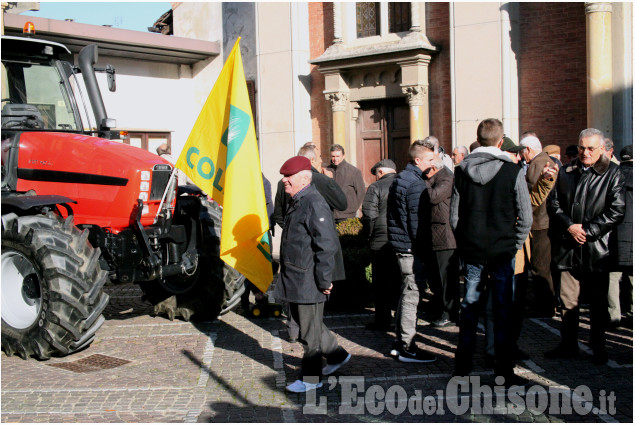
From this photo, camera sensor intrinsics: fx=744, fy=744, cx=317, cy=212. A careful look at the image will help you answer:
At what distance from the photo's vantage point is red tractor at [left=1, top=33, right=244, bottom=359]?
6.89 m

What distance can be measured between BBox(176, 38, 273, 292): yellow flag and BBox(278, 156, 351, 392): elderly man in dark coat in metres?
0.67

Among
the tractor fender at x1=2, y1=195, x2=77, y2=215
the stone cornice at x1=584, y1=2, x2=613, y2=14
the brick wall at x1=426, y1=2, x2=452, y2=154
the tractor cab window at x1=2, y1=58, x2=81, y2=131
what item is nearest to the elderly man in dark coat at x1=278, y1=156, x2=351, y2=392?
the tractor fender at x1=2, y1=195, x2=77, y2=215

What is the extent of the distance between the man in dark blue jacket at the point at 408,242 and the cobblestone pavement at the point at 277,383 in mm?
188

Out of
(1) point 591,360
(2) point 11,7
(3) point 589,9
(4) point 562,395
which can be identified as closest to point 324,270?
(4) point 562,395

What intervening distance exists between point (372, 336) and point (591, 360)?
2.21 metres

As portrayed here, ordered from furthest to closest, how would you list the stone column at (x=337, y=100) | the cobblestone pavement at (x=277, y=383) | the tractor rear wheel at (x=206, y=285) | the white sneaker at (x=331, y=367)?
1. the stone column at (x=337, y=100)
2. the tractor rear wheel at (x=206, y=285)
3. the white sneaker at (x=331, y=367)
4. the cobblestone pavement at (x=277, y=383)

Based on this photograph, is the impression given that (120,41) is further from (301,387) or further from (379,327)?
(301,387)

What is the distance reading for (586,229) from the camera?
6.35 meters

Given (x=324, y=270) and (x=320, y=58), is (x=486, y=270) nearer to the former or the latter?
(x=324, y=270)

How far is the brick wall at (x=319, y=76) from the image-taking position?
640 inches

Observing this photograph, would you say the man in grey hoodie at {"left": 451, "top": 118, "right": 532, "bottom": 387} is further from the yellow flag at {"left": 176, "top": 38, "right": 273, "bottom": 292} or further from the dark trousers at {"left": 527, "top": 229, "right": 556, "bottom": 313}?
the dark trousers at {"left": 527, "top": 229, "right": 556, "bottom": 313}

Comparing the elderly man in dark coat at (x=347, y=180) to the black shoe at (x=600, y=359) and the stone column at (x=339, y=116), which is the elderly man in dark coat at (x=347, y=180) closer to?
the black shoe at (x=600, y=359)

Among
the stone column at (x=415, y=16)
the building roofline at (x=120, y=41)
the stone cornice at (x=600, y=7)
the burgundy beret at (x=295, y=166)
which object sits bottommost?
the burgundy beret at (x=295, y=166)

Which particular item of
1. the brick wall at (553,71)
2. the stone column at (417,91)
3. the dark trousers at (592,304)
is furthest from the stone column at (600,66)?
the dark trousers at (592,304)
